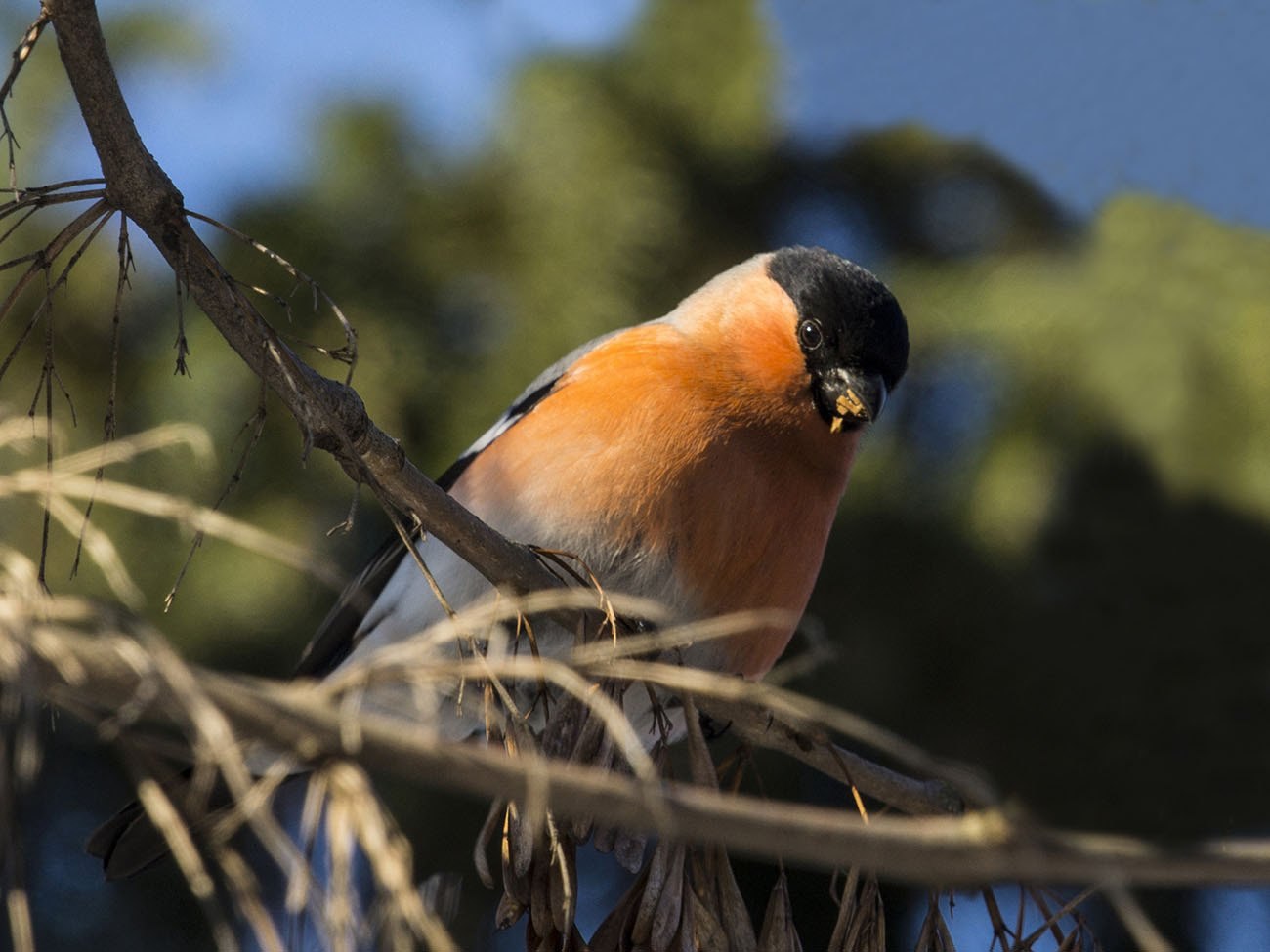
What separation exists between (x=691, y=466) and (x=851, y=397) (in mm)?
371

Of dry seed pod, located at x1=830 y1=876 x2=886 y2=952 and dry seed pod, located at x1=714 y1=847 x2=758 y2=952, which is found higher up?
dry seed pod, located at x1=830 y1=876 x2=886 y2=952

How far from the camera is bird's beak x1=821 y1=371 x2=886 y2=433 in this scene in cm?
253

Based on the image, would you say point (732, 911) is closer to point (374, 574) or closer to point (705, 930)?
point (705, 930)

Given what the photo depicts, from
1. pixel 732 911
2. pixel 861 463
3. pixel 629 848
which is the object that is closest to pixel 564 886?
pixel 732 911

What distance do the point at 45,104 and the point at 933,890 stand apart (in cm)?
271

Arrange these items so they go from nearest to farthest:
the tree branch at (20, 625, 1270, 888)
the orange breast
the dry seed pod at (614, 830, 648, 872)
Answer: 1. the tree branch at (20, 625, 1270, 888)
2. the dry seed pod at (614, 830, 648, 872)
3. the orange breast

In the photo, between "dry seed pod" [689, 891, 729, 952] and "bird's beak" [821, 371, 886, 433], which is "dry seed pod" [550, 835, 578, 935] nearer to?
"dry seed pod" [689, 891, 729, 952]

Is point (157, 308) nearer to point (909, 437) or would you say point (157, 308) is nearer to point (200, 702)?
point (909, 437)

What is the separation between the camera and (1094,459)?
326cm

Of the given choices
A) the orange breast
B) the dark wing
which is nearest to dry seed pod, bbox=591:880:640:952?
the orange breast

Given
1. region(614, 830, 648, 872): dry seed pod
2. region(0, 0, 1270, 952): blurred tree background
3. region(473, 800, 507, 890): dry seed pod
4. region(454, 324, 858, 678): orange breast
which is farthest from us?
region(0, 0, 1270, 952): blurred tree background

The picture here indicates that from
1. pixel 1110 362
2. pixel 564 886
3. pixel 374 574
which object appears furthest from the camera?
pixel 1110 362

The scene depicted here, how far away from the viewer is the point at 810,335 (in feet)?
8.63

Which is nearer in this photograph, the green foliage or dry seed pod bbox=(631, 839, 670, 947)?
dry seed pod bbox=(631, 839, 670, 947)
